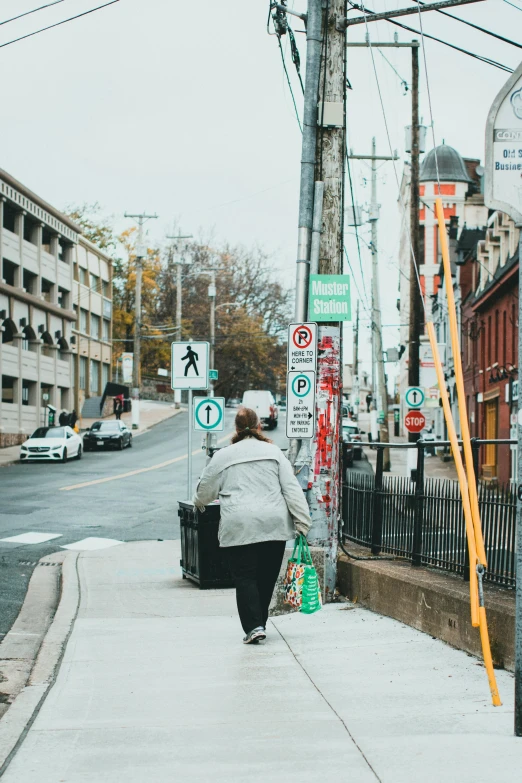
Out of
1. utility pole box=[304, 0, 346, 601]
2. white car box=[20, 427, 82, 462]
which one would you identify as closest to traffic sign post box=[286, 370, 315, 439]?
utility pole box=[304, 0, 346, 601]

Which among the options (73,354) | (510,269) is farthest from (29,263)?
(510,269)

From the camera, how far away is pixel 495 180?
4992 millimetres

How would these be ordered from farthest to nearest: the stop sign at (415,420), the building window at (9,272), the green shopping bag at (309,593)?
the building window at (9,272)
the stop sign at (415,420)
the green shopping bag at (309,593)

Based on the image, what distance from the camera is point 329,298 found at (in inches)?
398

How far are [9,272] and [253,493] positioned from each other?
1824 inches

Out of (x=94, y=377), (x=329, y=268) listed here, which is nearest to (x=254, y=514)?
(x=329, y=268)

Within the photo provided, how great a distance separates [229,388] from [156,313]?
9.01 metres

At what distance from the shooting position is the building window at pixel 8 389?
1999 inches

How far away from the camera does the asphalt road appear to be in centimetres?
1467

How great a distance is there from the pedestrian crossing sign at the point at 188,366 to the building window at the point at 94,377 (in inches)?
2122

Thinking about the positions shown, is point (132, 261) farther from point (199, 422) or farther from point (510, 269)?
point (199, 422)

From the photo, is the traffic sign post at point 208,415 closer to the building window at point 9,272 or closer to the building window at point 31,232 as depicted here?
the building window at point 9,272

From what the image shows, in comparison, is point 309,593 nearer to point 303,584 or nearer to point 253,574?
point 303,584

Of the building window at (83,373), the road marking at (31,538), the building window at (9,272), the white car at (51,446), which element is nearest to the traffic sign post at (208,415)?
the road marking at (31,538)
